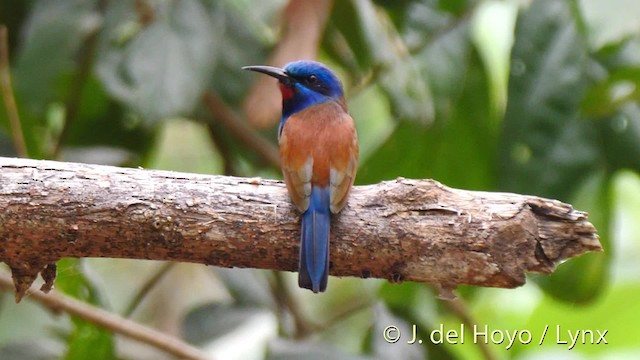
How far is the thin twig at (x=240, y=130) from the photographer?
4883 millimetres

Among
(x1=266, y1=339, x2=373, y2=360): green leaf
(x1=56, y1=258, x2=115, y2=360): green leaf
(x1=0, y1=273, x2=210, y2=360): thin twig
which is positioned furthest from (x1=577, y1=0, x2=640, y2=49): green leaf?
(x1=56, y1=258, x2=115, y2=360): green leaf

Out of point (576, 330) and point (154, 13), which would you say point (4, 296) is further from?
point (576, 330)

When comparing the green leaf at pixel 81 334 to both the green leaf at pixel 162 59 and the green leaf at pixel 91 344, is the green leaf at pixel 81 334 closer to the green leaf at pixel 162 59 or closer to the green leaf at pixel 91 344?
the green leaf at pixel 91 344

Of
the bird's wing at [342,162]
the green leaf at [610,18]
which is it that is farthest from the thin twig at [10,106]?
the green leaf at [610,18]

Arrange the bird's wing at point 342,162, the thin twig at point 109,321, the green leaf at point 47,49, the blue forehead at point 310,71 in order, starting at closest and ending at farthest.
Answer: the bird's wing at point 342,162
the thin twig at point 109,321
the blue forehead at point 310,71
the green leaf at point 47,49

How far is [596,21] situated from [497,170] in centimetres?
73

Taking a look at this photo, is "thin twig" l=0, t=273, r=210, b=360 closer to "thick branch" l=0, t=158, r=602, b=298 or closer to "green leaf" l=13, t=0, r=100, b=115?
"green leaf" l=13, t=0, r=100, b=115

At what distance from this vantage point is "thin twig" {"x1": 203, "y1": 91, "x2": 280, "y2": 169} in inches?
192

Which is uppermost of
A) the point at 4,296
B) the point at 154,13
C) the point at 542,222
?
the point at 154,13

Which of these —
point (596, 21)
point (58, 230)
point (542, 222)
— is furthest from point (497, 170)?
point (58, 230)

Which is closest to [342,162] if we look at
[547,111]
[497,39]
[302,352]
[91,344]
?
[302,352]

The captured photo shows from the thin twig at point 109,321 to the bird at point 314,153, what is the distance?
3.10ft

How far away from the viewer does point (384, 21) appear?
515 centimetres

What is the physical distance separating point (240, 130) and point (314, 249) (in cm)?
224
